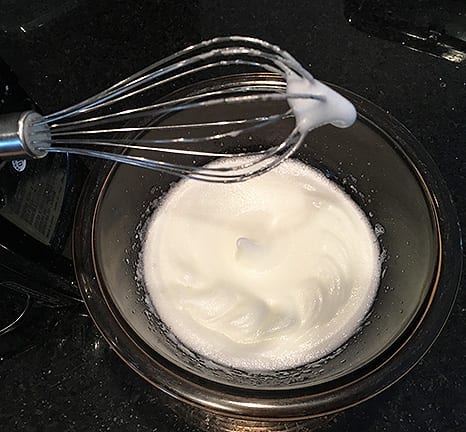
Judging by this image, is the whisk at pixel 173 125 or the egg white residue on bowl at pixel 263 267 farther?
the egg white residue on bowl at pixel 263 267

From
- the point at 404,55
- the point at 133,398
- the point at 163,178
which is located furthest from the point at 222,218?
the point at 404,55

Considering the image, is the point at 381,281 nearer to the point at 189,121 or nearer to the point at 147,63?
the point at 189,121

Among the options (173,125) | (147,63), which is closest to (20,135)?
(173,125)

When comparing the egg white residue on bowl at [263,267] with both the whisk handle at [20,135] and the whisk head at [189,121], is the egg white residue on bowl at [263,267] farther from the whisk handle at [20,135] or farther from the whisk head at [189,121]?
the whisk handle at [20,135]

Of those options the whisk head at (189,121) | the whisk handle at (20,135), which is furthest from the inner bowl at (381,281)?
the whisk handle at (20,135)

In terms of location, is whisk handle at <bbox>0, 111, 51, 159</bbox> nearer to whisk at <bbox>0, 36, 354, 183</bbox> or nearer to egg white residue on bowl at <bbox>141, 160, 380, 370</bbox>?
whisk at <bbox>0, 36, 354, 183</bbox>

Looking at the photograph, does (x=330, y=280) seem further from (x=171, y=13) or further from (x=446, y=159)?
(x=171, y=13)
